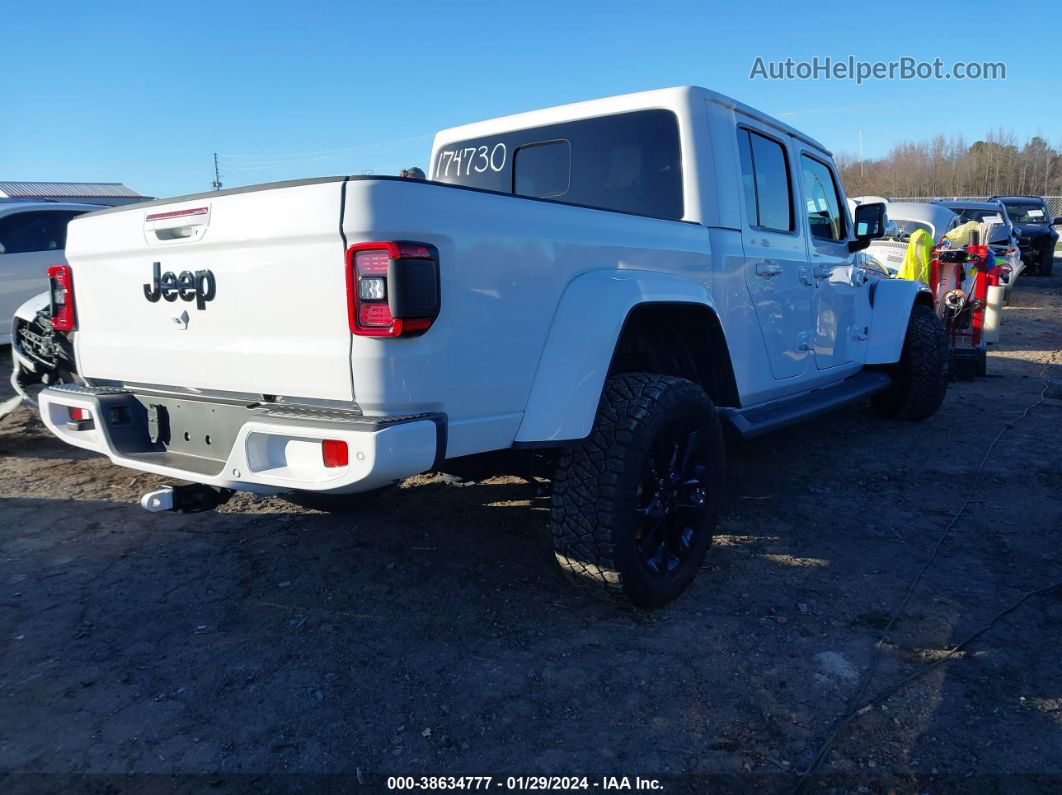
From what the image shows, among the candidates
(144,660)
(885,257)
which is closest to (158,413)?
(144,660)

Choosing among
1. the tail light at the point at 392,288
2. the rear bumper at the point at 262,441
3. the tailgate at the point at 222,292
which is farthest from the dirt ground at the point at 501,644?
the tail light at the point at 392,288

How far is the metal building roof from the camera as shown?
22.0 metres

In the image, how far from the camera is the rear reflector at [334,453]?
2156 mm

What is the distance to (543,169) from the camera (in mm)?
3996

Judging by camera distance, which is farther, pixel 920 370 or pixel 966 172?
pixel 966 172

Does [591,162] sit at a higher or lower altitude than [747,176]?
higher

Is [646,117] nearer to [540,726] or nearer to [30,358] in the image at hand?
[540,726]

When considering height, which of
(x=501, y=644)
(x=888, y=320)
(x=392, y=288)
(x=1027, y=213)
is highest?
(x=1027, y=213)

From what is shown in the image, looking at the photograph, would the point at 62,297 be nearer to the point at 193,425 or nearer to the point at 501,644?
the point at 193,425

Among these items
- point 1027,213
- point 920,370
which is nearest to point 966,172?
point 1027,213

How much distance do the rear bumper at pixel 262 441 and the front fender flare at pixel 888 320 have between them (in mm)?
4222

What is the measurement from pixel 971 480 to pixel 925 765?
9.86 ft

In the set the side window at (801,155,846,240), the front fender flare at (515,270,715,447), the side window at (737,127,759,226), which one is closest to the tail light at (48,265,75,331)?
the front fender flare at (515,270,715,447)

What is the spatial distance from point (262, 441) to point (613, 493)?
3.86ft
